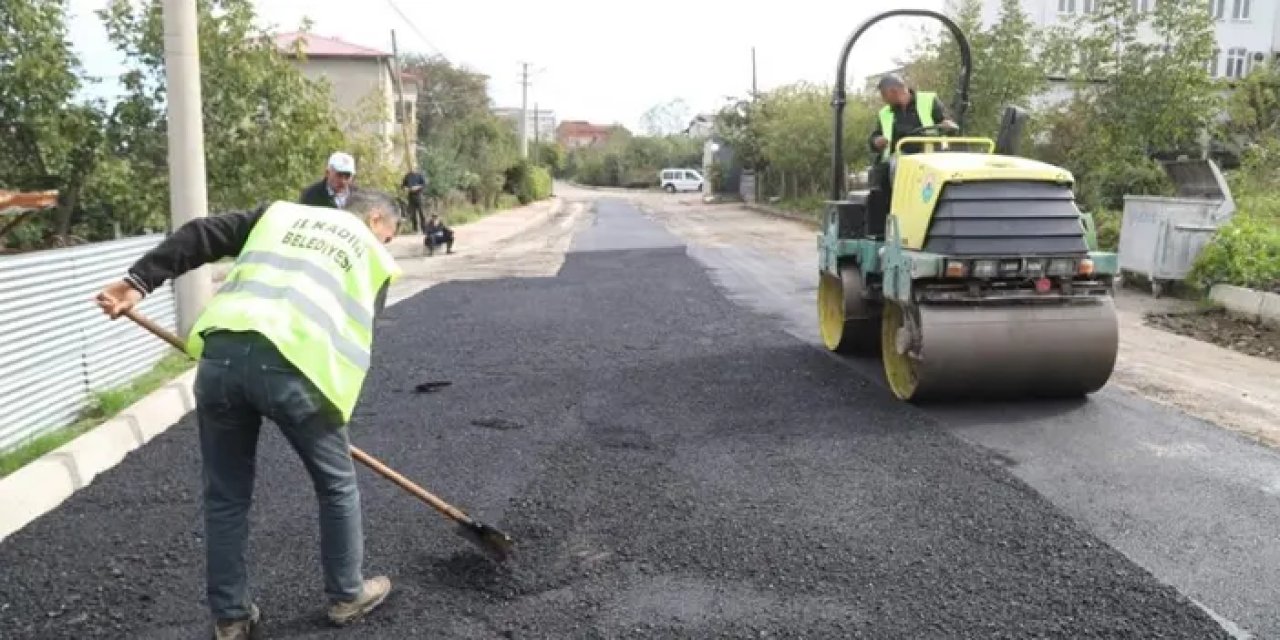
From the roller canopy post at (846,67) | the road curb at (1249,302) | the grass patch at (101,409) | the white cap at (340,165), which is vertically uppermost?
the roller canopy post at (846,67)

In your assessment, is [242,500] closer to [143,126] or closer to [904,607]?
[904,607]

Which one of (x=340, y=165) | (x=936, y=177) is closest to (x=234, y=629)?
(x=340, y=165)

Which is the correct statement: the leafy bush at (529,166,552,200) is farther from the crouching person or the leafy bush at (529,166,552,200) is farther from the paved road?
the paved road

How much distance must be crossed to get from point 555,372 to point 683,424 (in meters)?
1.68

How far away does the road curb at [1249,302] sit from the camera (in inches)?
338

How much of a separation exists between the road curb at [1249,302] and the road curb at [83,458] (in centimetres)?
861

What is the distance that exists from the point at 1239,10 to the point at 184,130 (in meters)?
50.0

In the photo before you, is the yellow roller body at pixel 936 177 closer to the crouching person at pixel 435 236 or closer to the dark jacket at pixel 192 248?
the dark jacket at pixel 192 248

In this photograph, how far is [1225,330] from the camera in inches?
343

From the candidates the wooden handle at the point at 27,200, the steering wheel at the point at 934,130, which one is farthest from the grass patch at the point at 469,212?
the steering wheel at the point at 934,130

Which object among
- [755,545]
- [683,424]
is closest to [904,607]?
[755,545]

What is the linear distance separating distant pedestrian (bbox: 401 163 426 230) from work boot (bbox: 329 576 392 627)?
14.9 m

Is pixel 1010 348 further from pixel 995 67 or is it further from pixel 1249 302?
pixel 995 67

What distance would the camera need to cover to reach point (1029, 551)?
12.3ft
